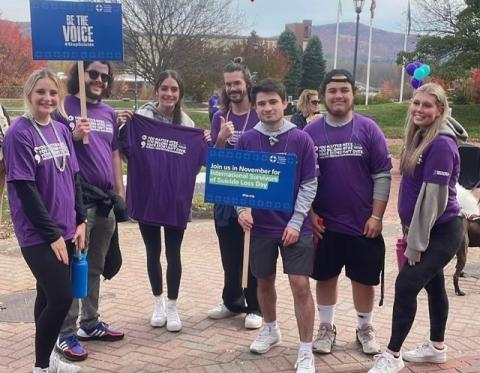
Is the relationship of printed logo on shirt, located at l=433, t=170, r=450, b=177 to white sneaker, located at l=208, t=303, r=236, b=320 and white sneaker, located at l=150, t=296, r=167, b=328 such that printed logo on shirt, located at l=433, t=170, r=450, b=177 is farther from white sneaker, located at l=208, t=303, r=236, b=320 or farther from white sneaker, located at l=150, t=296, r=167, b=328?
white sneaker, located at l=150, t=296, r=167, b=328

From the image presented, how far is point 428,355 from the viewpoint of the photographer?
168 inches

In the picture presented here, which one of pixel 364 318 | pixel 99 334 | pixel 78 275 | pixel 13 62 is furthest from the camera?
pixel 13 62

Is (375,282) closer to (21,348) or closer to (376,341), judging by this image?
(376,341)

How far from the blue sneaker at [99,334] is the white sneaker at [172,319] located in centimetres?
41

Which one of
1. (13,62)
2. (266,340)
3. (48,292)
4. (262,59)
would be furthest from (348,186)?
(262,59)

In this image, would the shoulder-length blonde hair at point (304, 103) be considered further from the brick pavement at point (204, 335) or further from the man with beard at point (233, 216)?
the brick pavement at point (204, 335)

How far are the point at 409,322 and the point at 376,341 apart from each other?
73 centimetres

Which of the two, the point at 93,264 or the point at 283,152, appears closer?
the point at 283,152

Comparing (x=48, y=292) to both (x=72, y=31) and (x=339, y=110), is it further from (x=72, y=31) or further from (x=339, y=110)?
(x=339, y=110)

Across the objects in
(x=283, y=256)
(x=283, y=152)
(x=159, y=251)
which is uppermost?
(x=283, y=152)

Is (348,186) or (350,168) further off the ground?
(350,168)

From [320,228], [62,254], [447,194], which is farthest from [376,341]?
[62,254]

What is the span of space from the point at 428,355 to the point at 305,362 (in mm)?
973

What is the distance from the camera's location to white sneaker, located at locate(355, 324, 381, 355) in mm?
4367
